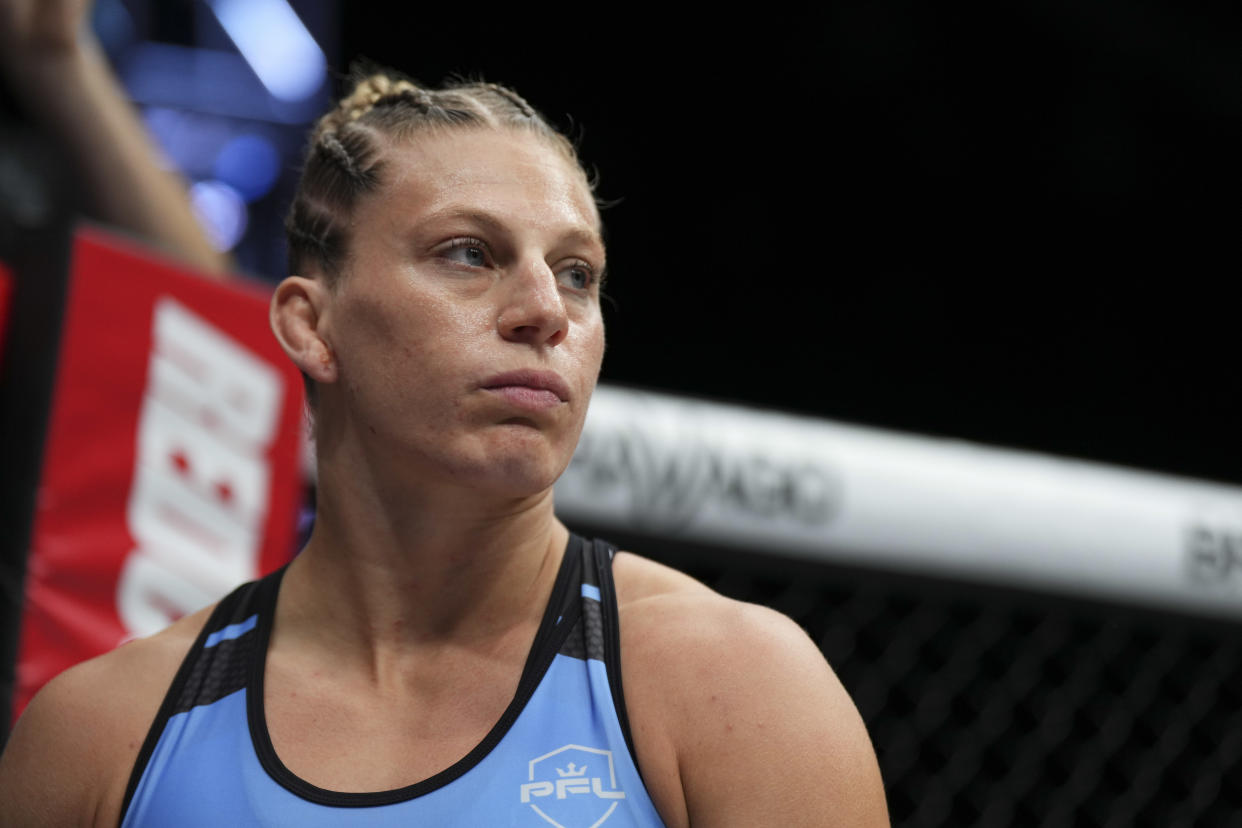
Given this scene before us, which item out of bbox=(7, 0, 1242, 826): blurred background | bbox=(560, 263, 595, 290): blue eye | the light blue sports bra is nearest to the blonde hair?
bbox=(560, 263, 595, 290): blue eye

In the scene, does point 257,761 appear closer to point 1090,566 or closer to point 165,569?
point 165,569

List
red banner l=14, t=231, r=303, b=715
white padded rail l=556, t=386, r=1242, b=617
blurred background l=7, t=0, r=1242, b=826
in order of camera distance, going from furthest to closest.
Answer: blurred background l=7, t=0, r=1242, b=826 → white padded rail l=556, t=386, r=1242, b=617 → red banner l=14, t=231, r=303, b=715

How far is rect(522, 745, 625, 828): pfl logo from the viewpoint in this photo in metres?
0.80

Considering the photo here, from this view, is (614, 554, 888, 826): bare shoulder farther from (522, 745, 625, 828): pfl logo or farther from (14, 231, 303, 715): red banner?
(14, 231, 303, 715): red banner

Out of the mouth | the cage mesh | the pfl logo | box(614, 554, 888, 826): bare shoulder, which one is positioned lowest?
the cage mesh

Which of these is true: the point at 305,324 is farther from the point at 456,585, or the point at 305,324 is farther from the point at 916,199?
the point at 916,199

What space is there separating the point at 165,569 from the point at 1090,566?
4.13 feet

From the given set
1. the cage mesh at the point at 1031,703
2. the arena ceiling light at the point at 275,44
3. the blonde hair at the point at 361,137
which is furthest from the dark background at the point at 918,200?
the blonde hair at the point at 361,137

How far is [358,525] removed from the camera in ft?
3.19

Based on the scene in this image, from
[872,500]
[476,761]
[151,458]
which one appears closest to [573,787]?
[476,761]

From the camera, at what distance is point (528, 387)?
0.88 metres

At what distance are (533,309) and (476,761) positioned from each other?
0.32 m

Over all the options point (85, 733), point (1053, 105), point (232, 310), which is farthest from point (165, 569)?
point (1053, 105)

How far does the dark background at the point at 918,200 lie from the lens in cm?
331
